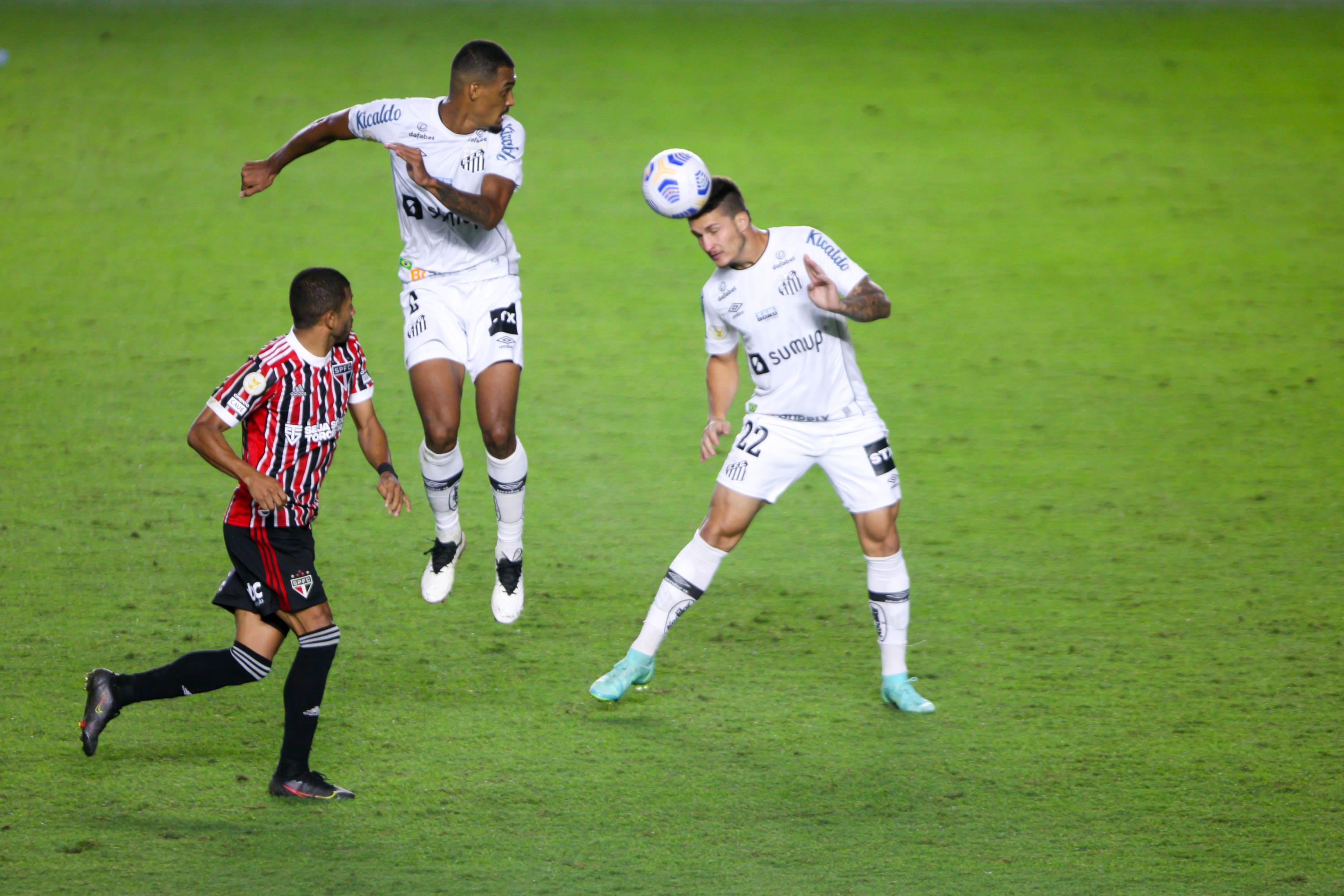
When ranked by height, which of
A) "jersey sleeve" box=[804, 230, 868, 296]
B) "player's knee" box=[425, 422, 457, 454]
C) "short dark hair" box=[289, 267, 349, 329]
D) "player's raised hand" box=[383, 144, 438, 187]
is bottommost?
"player's knee" box=[425, 422, 457, 454]

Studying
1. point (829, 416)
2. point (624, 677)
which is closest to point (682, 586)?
point (624, 677)

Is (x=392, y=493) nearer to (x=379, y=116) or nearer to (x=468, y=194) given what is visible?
(x=468, y=194)

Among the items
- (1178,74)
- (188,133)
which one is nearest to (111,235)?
(188,133)

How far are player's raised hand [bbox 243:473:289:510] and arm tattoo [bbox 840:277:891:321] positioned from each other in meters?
1.98

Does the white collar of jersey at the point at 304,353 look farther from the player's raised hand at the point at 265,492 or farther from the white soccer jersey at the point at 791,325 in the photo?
the white soccer jersey at the point at 791,325

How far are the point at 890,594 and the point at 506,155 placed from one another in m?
2.46

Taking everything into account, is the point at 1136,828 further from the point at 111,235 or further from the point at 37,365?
the point at 111,235

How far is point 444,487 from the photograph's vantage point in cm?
611

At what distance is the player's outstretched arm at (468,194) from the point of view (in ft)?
17.1

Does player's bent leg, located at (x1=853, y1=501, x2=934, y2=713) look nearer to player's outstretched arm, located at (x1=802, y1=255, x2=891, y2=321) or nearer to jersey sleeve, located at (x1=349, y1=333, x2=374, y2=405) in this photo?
player's outstretched arm, located at (x1=802, y1=255, x2=891, y2=321)

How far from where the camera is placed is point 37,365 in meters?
8.80

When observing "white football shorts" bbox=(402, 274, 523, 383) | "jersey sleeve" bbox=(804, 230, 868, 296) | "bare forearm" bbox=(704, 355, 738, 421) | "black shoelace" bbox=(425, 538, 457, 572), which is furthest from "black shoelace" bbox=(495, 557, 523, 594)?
"jersey sleeve" bbox=(804, 230, 868, 296)

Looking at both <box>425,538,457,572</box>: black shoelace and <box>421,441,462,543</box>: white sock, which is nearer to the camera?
<box>421,441,462,543</box>: white sock

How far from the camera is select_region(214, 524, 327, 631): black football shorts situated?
4406 millimetres
